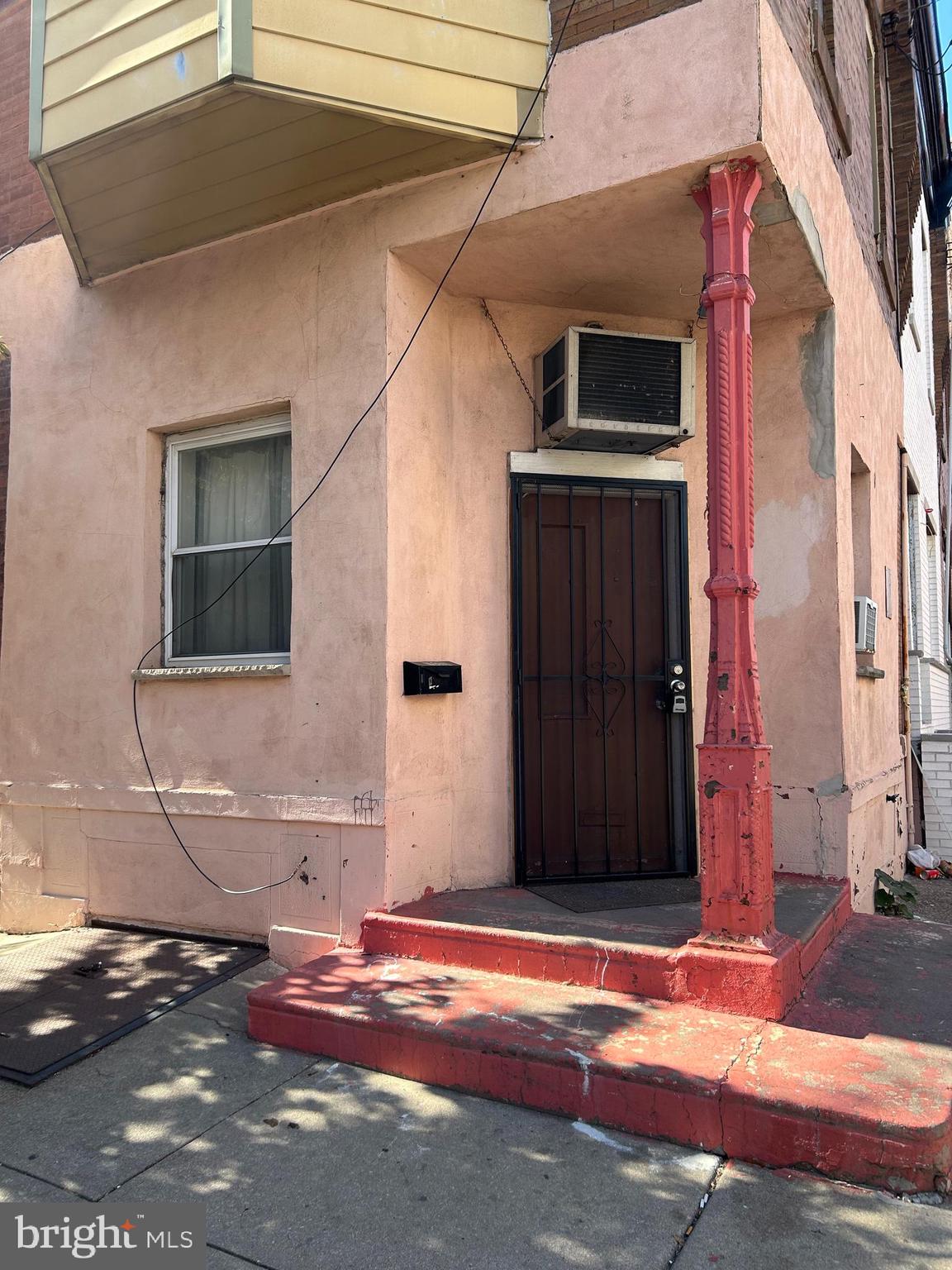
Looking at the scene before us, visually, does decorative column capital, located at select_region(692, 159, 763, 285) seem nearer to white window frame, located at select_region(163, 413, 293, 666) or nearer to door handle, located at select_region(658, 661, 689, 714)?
door handle, located at select_region(658, 661, 689, 714)

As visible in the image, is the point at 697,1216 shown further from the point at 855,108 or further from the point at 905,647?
Result: the point at 855,108

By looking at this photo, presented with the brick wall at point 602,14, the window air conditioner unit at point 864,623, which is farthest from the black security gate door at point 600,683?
the brick wall at point 602,14

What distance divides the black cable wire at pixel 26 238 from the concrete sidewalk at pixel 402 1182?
5.45 meters

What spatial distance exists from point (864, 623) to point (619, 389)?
260cm

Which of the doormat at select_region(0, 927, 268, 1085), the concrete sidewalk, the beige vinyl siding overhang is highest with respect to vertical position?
the beige vinyl siding overhang

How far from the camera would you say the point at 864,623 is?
6.63m

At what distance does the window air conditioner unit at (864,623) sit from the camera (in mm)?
6578

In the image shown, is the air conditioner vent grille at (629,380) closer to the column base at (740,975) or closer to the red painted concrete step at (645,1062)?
the column base at (740,975)

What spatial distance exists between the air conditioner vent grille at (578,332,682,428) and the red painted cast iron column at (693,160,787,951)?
113 cm

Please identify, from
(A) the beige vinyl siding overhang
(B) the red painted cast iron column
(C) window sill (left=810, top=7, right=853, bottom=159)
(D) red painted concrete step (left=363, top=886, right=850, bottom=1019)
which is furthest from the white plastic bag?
(A) the beige vinyl siding overhang

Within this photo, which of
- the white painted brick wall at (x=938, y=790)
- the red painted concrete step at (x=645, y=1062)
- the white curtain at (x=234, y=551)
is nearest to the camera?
the red painted concrete step at (x=645, y=1062)

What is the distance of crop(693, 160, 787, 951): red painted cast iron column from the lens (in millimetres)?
3953

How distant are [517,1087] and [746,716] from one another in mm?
1748

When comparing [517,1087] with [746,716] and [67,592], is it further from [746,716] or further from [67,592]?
[67,592]
